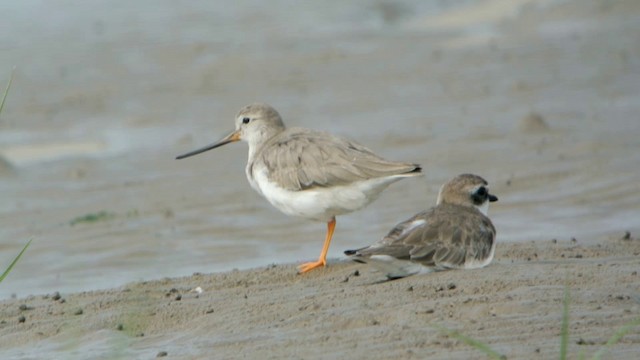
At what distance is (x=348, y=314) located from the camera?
6.49 meters

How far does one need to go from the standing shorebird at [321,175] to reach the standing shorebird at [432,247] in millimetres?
575

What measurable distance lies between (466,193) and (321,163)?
101cm

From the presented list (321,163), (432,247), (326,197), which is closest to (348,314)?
(432,247)

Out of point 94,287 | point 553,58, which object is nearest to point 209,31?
point 553,58

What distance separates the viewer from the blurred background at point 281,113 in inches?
400

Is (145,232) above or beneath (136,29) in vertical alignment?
beneath

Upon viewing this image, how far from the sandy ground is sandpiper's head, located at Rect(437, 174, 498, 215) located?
1.18 feet

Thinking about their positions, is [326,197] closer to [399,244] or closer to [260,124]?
[399,244]

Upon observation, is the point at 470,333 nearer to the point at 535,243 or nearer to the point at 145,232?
the point at 535,243

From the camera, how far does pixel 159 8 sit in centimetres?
1805

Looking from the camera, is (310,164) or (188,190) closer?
(310,164)

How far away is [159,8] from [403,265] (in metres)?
11.2

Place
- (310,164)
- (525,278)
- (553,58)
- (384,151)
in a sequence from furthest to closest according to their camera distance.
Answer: (553,58), (384,151), (310,164), (525,278)

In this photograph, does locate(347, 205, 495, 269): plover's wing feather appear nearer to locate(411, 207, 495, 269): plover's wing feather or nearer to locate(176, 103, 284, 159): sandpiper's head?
locate(411, 207, 495, 269): plover's wing feather
